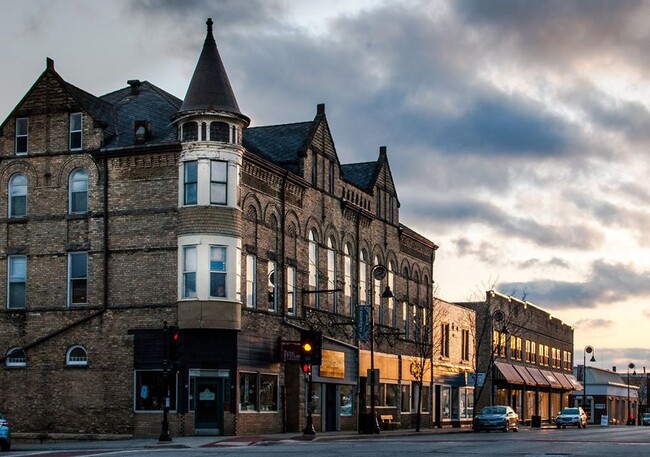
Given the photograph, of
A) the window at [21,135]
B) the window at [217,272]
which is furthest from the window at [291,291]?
the window at [21,135]

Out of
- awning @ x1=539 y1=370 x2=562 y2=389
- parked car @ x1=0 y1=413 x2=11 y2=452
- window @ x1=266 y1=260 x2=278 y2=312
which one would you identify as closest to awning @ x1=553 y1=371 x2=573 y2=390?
awning @ x1=539 y1=370 x2=562 y2=389

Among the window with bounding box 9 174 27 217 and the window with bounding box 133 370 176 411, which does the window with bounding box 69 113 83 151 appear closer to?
the window with bounding box 9 174 27 217

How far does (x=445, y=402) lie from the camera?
243 ft

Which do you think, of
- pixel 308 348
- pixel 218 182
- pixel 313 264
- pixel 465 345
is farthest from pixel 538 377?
pixel 218 182

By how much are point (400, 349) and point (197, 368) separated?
23.5 m

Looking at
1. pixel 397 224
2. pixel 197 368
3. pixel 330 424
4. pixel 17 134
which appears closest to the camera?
pixel 197 368

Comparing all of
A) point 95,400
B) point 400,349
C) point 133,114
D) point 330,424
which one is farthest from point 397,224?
point 95,400

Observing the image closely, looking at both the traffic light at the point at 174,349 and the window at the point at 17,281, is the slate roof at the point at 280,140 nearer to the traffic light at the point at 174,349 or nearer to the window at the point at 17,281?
the window at the point at 17,281

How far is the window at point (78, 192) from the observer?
46125 millimetres

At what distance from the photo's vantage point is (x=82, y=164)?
4609 centimetres

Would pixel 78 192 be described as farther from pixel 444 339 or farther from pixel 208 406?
pixel 444 339

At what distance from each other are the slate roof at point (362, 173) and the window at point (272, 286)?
14.1m

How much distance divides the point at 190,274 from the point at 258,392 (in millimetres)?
6279

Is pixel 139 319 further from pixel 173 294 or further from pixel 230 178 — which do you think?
pixel 230 178
